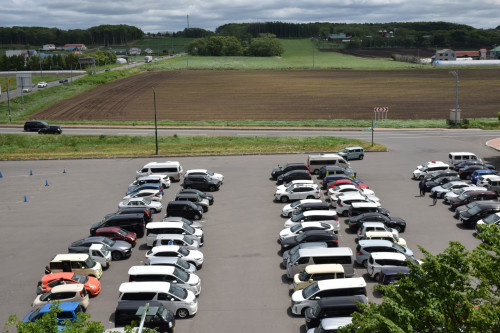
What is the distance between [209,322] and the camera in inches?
766

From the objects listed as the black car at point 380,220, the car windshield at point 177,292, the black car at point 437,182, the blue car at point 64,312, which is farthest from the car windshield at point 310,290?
the black car at point 437,182

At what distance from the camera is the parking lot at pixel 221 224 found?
20844 mm

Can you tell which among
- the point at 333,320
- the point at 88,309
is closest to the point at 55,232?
the point at 88,309

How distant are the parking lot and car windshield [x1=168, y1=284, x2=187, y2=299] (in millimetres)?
984

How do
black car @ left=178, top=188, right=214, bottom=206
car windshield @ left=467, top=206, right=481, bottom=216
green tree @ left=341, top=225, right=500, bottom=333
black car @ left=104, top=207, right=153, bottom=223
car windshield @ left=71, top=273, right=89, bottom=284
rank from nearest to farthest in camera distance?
green tree @ left=341, top=225, right=500, bottom=333 < car windshield @ left=71, top=273, right=89, bottom=284 < car windshield @ left=467, top=206, right=481, bottom=216 < black car @ left=104, top=207, right=153, bottom=223 < black car @ left=178, top=188, right=214, bottom=206

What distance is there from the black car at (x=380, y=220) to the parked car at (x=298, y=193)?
19.9ft

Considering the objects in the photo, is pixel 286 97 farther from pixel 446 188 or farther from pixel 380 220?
pixel 380 220

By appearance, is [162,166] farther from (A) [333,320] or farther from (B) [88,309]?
(A) [333,320]

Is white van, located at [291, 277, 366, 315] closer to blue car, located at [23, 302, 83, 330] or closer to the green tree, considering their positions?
the green tree

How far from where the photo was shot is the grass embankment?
2002 inches

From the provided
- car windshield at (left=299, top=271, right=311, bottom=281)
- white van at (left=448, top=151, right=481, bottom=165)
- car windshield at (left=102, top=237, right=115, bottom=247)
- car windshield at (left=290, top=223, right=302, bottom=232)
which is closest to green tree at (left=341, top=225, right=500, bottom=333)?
car windshield at (left=299, top=271, right=311, bottom=281)

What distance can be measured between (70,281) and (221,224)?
438 inches

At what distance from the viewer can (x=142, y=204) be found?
3275cm

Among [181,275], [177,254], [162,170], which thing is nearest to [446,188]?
[177,254]
